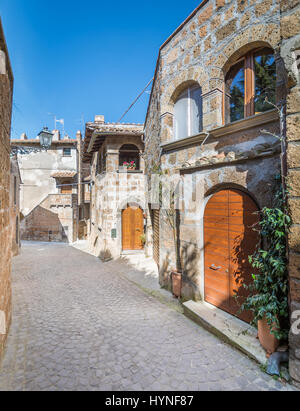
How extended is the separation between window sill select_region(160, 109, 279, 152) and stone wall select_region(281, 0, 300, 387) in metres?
0.69

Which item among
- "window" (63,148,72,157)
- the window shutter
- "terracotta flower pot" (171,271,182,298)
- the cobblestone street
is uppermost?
"window" (63,148,72,157)

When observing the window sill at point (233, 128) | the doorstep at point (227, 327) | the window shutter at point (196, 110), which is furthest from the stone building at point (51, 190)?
the doorstep at point (227, 327)

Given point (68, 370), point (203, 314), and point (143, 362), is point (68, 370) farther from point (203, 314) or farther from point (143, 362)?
point (203, 314)

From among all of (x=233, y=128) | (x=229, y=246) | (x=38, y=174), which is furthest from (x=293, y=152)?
(x=38, y=174)

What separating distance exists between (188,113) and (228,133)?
151 centimetres

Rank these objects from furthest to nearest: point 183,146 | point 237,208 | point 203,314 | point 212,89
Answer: point 183,146
point 212,89
point 203,314
point 237,208

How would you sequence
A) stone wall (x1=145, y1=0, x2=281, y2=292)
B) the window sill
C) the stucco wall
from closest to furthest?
the window sill
stone wall (x1=145, y1=0, x2=281, y2=292)
the stucco wall

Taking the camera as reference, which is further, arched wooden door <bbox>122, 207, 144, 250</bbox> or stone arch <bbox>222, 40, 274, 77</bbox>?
arched wooden door <bbox>122, 207, 144, 250</bbox>

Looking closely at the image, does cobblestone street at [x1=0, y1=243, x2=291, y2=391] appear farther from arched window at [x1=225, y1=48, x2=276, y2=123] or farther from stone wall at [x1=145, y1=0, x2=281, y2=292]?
arched window at [x1=225, y1=48, x2=276, y2=123]

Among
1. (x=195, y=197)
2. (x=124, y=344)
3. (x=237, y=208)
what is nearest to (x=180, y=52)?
(x=195, y=197)

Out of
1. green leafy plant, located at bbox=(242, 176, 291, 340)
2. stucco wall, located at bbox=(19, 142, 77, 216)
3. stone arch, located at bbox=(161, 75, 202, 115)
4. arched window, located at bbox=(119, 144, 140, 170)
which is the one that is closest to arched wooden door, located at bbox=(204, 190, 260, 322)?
green leafy plant, located at bbox=(242, 176, 291, 340)

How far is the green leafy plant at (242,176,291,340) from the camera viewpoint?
2541mm
